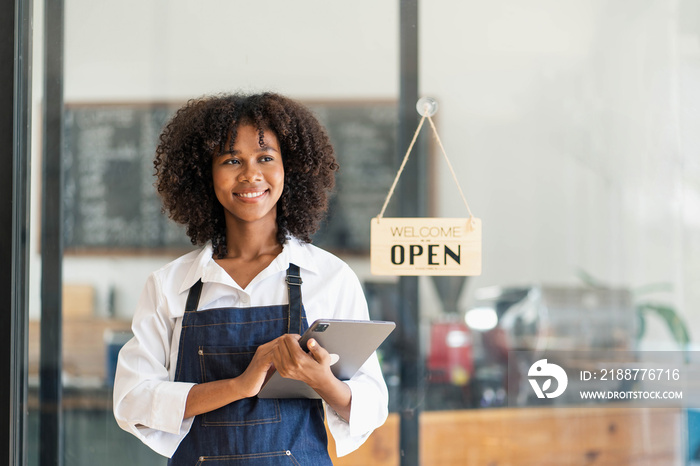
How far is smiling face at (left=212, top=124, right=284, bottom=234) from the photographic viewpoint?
132cm

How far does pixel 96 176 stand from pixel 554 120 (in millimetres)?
1196

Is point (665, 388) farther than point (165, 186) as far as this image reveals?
Yes

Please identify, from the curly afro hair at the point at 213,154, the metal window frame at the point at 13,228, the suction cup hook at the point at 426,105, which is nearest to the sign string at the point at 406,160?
the suction cup hook at the point at 426,105

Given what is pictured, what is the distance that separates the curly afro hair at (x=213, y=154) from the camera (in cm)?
138

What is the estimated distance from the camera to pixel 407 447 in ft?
5.85

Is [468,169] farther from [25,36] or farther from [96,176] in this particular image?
[25,36]

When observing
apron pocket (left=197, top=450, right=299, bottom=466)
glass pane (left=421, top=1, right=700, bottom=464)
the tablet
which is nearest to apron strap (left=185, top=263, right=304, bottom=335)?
the tablet

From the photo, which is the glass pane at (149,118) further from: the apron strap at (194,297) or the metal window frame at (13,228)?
the apron strap at (194,297)

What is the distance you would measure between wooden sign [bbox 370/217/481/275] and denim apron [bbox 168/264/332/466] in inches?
18.4

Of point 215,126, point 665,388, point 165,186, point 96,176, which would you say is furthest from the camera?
point 96,176

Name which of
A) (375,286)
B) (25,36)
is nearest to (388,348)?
(375,286)

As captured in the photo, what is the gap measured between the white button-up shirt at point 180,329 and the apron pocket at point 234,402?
0.16 ft

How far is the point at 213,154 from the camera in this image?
4.48ft

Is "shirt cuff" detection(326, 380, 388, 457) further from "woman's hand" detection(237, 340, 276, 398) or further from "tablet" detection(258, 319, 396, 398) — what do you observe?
"woman's hand" detection(237, 340, 276, 398)
